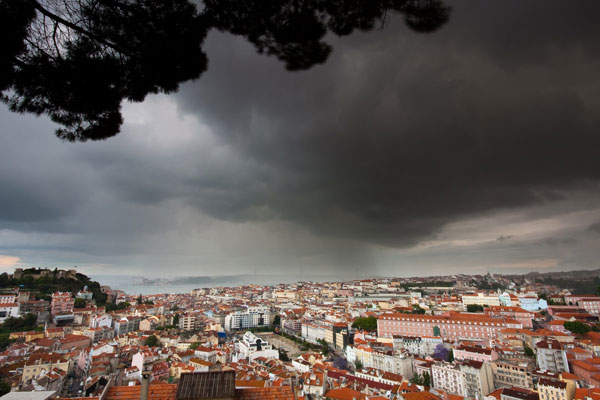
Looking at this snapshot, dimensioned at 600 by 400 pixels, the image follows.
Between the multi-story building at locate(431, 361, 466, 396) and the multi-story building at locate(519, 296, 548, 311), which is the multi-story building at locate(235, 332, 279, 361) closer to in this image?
the multi-story building at locate(431, 361, 466, 396)

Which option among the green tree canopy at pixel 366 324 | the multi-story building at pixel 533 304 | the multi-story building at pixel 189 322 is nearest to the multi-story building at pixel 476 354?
the green tree canopy at pixel 366 324

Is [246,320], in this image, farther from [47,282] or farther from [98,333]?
[47,282]

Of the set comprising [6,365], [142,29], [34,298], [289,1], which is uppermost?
[289,1]

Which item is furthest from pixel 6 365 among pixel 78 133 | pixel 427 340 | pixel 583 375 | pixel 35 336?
pixel 583 375

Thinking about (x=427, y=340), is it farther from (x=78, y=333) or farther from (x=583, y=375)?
(x=78, y=333)

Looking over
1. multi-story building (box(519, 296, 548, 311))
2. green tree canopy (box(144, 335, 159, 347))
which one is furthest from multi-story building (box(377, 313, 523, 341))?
green tree canopy (box(144, 335, 159, 347))

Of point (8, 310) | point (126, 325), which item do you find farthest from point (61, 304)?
point (126, 325)

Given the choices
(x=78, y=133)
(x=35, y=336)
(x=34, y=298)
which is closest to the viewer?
(x=78, y=133)
